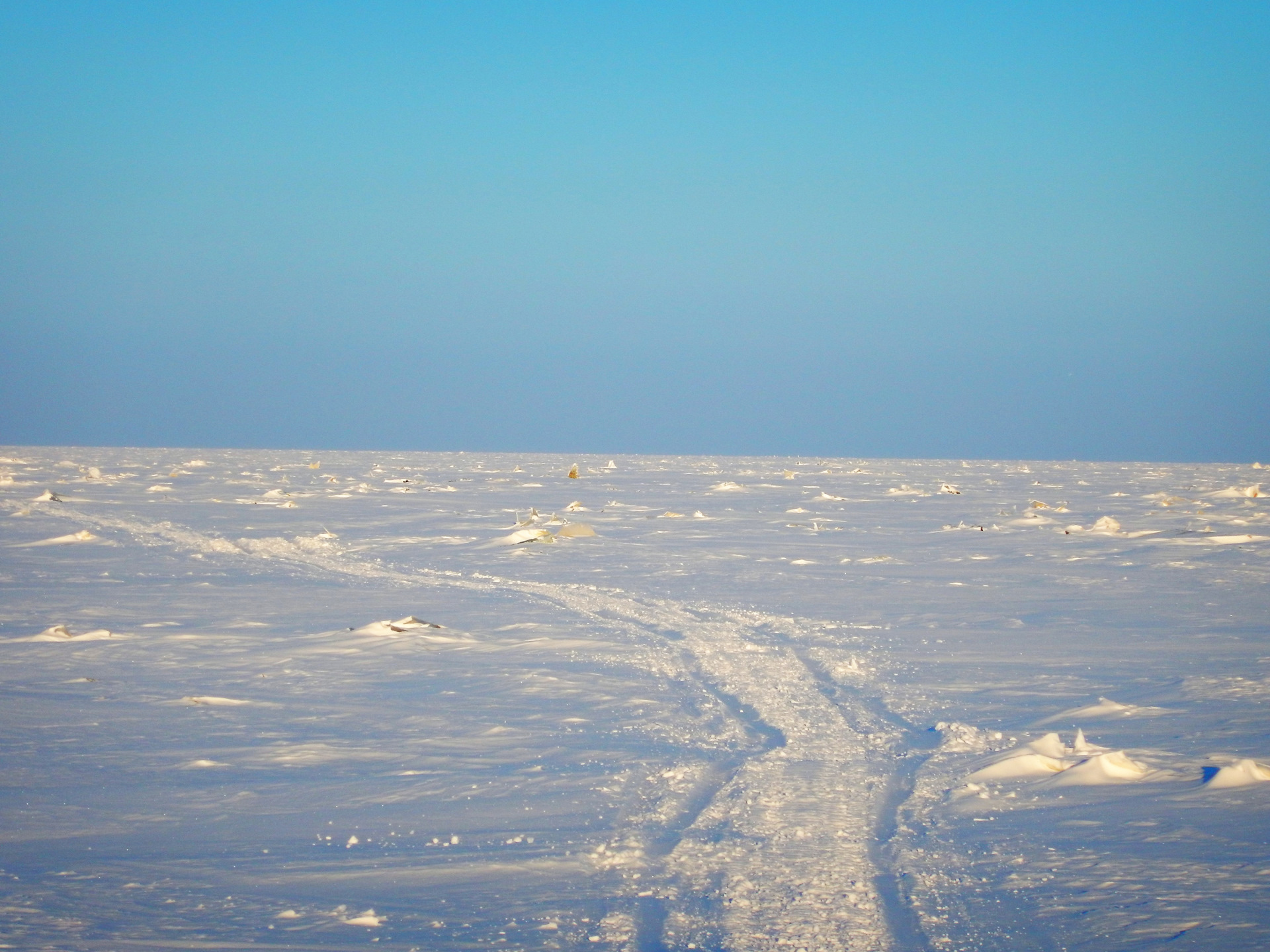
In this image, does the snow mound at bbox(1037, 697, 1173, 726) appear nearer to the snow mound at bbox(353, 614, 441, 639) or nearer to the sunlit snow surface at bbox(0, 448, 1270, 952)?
the sunlit snow surface at bbox(0, 448, 1270, 952)

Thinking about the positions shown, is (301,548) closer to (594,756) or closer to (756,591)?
(756,591)

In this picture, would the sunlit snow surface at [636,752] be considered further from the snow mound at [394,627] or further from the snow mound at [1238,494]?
the snow mound at [1238,494]

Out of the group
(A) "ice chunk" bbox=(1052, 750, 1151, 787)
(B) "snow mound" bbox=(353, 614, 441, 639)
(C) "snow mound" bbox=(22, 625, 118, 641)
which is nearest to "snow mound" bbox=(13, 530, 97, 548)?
(C) "snow mound" bbox=(22, 625, 118, 641)

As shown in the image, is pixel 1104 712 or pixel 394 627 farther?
pixel 394 627

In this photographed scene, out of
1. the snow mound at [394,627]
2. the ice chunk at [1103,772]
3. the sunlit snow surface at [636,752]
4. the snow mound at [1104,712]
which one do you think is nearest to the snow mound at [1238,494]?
the sunlit snow surface at [636,752]

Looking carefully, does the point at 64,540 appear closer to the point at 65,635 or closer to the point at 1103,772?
the point at 65,635

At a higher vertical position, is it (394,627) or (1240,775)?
(1240,775)

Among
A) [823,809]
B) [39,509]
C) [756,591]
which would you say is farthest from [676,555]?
[39,509]

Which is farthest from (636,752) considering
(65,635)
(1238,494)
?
(1238,494)
